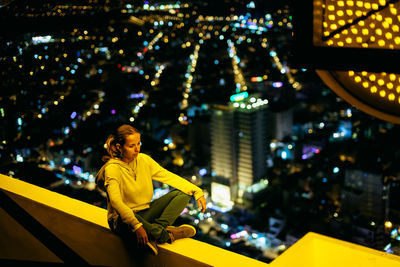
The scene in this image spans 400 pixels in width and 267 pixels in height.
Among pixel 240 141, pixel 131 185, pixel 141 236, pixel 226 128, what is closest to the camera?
pixel 141 236

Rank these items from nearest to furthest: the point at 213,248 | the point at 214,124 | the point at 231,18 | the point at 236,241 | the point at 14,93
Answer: the point at 213,248, the point at 14,93, the point at 236,241, the point at 231,18, the point at 214,124

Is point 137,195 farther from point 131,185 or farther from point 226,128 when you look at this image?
point 226,128

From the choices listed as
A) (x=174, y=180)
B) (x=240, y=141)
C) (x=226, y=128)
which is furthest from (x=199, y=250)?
(x=240, y=141)

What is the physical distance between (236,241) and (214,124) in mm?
10173

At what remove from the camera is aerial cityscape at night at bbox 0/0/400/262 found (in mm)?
11406

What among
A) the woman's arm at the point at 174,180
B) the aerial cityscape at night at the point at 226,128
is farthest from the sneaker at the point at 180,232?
the aerial cityscape at night at the point at 226,128

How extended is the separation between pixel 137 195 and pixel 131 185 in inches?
1.9

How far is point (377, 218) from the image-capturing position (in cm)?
1634

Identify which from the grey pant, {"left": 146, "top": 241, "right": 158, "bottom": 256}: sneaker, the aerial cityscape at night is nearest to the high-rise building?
the aerial cityscape at night

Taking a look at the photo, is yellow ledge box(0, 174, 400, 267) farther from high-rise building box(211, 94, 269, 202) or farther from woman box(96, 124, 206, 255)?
high-rise building box(211, 94, 269, 202)

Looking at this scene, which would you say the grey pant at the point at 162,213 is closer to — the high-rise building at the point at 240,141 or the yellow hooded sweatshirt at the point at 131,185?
the yellow hooded sweatshirt at the point at 131,185

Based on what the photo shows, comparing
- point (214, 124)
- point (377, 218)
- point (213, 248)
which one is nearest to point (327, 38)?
point (213, 248)

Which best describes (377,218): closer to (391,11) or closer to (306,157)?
(306,157)

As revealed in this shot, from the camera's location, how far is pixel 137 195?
1419mm
